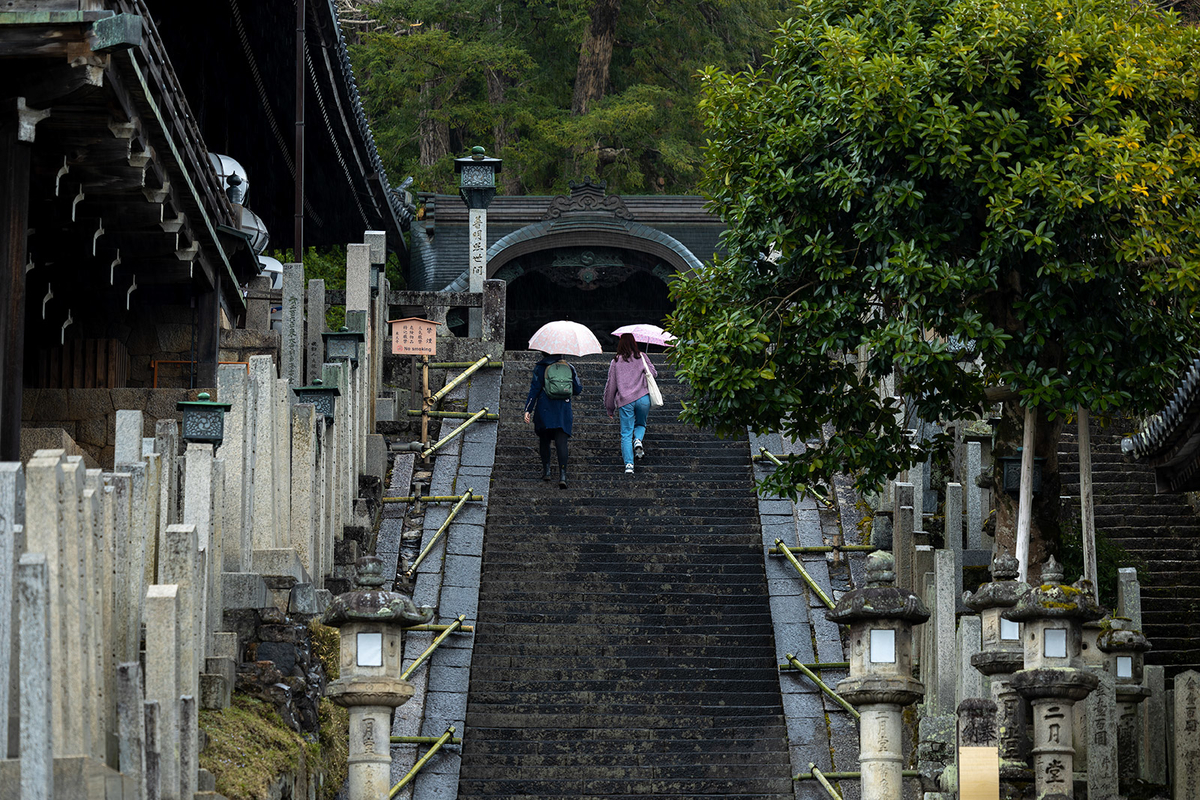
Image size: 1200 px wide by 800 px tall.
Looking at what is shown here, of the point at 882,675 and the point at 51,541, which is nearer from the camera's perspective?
the point at 51,541

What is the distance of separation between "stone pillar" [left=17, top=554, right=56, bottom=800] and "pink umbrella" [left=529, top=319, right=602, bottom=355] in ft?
33.0

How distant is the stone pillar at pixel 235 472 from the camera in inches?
364

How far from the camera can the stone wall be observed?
12461 millimetres

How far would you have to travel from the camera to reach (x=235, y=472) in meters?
9.29

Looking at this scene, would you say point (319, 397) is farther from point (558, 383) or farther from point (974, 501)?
point (974, 501)

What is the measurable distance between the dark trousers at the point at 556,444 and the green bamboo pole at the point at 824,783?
460 centimetres

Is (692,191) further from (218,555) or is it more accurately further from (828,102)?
(218,555)

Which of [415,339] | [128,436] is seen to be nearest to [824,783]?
[128,436]

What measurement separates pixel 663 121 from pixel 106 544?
22341 millimetres

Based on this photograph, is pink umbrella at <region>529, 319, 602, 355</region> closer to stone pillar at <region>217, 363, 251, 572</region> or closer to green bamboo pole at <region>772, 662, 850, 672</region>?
green bamboo pole at <region>772, 662, 850, 672</region>

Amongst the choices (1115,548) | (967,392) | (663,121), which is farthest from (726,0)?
(967,392)

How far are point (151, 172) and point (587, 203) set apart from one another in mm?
13736

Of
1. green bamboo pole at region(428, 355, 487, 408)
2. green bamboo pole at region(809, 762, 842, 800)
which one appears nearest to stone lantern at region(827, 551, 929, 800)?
green bamboo pole at region(809, 762, 842, 800)

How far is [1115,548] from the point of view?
14.5 metres
